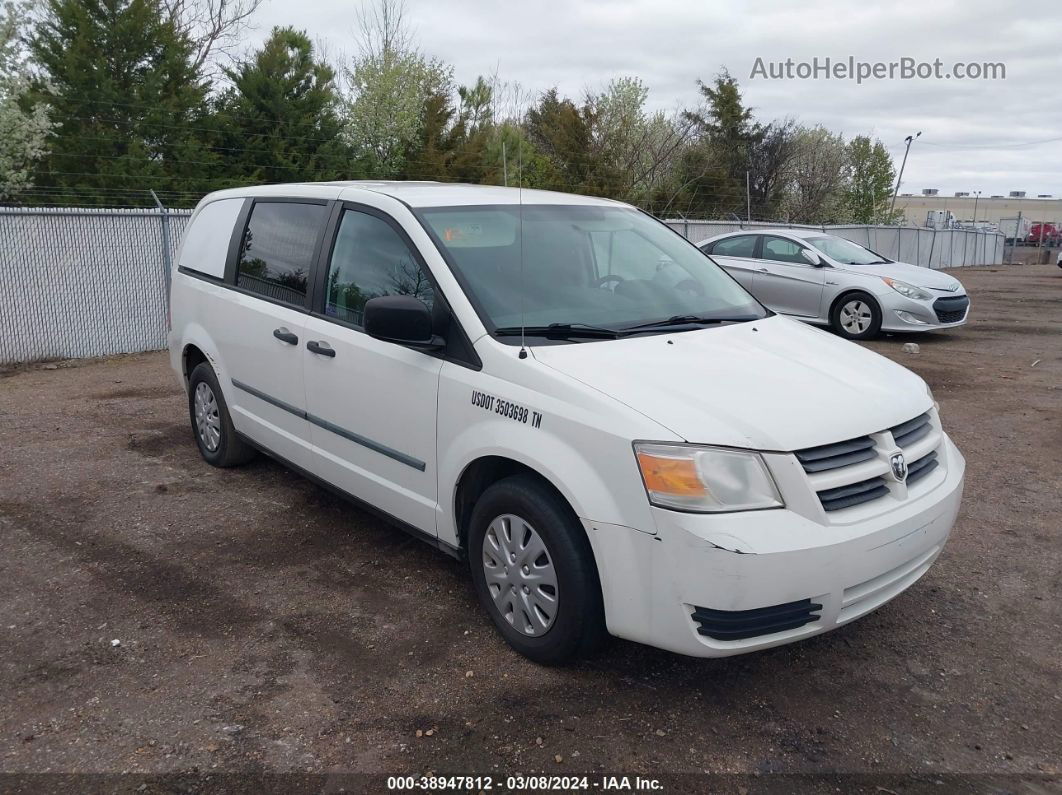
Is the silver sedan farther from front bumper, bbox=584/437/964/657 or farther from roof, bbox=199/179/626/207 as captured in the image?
front bumper, bbox=584/437/964/657

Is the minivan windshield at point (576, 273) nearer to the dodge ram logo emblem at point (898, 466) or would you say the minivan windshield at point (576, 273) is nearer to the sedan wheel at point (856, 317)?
the dodge ram logo emblem at point (898, 466)

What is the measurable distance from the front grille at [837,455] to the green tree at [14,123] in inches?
821

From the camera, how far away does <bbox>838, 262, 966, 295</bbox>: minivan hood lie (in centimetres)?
1188

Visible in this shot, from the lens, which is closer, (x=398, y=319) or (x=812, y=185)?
(x=398, y=319)

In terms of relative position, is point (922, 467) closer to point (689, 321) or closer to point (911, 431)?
point (911, 431)

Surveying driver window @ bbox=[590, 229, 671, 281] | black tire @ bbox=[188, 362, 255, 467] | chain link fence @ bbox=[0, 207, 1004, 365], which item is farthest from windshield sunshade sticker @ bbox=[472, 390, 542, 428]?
chain link fence @ bbox=[0, 207, 1004, 365]

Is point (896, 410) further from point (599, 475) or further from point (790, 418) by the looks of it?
point (599, 475)

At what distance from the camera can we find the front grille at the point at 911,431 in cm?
331

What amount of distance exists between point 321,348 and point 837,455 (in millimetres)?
2472

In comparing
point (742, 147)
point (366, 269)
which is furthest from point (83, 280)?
point (742, 147)

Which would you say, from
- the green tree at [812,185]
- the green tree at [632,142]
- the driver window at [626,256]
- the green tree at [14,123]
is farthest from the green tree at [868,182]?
the driver window at [626,256]

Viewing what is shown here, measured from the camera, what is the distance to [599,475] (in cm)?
299

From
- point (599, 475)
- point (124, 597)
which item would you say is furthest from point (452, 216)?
point (124, 597)

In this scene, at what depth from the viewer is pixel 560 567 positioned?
3.12 m
